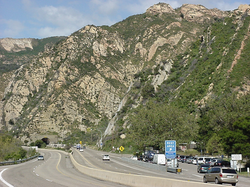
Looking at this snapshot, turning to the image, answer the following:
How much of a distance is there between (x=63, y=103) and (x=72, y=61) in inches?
1068

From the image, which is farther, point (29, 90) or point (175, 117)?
point (29, 90)

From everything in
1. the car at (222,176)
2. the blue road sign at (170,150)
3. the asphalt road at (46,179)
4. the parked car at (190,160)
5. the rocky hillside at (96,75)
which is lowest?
the parked car at (190,160)

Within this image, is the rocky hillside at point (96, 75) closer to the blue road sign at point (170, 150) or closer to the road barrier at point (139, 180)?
the blue road sign at point (170, 150)

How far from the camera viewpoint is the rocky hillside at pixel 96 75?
11878cm

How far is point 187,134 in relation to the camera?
64.3 m

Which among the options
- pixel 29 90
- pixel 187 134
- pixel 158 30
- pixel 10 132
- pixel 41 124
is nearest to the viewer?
pixel 187 134

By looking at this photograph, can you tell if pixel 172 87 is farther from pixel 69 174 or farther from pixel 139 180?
pixel 139 180

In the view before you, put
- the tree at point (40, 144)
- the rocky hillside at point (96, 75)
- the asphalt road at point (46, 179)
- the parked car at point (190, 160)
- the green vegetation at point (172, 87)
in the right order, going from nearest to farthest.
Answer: the asphalt road at point (46, 179)
the parked car at point (190, 160)
the green vegetation at point (172, 87)
the rocky hillside at point (96, 75)
the tree at point (40, 144)

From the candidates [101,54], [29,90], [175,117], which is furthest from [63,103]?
[175,117]

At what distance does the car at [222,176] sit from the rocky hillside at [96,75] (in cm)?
7719

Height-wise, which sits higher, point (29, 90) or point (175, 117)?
point (29, 90)

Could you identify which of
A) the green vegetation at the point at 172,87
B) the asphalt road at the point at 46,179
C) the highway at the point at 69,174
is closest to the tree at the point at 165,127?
the green vegetation at the point at 172,87

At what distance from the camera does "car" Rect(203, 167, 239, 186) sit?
76.5 ft

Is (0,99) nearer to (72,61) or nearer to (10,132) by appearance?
(10,132)
